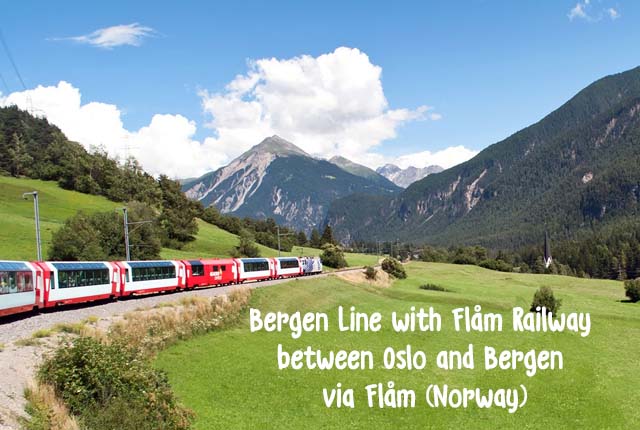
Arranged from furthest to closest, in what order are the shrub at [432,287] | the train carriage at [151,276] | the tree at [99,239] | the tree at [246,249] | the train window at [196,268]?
the tree at [246,249]
the shrub at [432,287]
the tree at [99,239]
the train window at [196,268]
the train carriage at [151,276]

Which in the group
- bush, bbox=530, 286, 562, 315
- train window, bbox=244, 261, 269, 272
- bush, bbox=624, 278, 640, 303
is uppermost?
train window, bbox=244, 261, 269, 272

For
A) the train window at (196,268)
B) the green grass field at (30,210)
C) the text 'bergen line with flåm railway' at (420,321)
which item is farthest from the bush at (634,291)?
the green grass field at (30,210)

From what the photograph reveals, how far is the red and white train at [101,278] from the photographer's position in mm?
33250

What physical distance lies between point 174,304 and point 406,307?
2915 cm

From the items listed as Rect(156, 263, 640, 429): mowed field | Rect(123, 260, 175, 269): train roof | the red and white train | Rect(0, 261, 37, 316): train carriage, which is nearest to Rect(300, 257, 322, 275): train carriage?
the red and white train

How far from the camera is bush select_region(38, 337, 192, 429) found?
59.0 feet

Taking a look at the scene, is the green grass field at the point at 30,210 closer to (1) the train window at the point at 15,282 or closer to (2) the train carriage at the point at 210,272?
(2) the train carriage at the point at 210,272

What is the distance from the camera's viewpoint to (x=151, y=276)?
51.8 m

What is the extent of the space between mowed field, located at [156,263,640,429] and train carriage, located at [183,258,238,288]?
10.9 meters

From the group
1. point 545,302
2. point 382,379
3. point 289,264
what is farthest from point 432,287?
point 382,379

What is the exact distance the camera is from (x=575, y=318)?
2387 inches

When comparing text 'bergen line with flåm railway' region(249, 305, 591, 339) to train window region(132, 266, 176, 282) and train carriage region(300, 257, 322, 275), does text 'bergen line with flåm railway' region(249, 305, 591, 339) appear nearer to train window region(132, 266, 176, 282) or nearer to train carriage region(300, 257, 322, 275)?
train window region(132, 266, 176, 282)

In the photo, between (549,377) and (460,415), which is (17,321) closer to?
(460,415)

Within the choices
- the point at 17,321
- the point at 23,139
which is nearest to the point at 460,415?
the point at 17,321
